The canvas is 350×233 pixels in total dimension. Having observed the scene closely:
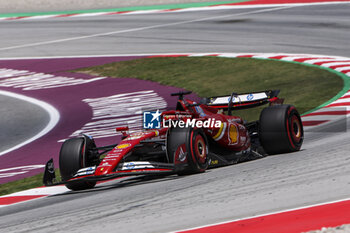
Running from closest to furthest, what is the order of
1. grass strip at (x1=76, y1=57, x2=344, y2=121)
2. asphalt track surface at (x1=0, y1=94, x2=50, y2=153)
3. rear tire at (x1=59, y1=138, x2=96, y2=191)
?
rear tire at (x1=59, y1=138, x2=96, y2=191), asphalt track surface at (x1=0, y1=94, x2=50, y2=153), grass strip at (x1=76, y1=57, x2=344, y2=121)

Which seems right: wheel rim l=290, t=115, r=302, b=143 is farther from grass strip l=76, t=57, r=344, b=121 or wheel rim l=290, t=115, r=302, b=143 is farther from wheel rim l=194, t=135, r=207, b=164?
grass strip l=76, t=57, r=344, b=121

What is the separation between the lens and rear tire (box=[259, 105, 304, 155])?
8.56m

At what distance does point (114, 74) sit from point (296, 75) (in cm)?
572

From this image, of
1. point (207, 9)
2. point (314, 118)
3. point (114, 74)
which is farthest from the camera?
point (207, 9)

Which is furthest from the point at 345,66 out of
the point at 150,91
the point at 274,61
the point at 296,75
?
the point at 150,91

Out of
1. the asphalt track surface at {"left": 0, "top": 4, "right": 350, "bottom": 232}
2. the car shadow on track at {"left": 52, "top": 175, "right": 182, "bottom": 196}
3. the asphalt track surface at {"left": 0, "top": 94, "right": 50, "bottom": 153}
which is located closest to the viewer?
the asphalt track surface at {"left": 0, "top": 4, "right": 350, "bottom": 232}

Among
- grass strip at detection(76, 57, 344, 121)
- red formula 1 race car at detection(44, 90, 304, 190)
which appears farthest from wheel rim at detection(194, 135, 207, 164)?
grass strip at detection(76, 57, 344, 121)

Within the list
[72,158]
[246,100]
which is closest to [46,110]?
[246,100]

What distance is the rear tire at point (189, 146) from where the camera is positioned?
762cm

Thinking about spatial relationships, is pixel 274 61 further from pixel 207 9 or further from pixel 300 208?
pixel 300 208

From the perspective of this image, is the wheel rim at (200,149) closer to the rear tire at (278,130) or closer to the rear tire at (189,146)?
the rear tire at (189,146)

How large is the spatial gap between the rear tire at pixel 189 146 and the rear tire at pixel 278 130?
117cm

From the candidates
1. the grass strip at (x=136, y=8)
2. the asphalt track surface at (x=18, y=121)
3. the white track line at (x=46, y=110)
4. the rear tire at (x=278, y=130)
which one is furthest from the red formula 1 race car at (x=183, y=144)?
the grass strip at (x=136, y=8)

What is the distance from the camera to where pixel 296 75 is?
15758mm
